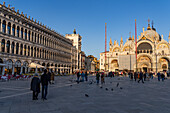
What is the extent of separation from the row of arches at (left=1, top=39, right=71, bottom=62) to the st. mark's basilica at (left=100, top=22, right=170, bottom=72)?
40.1 m

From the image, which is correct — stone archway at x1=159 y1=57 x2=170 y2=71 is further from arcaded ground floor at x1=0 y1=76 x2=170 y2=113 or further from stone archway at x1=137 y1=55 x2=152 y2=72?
arcaded ground floor at x1=0 y1=76 x2=170 y2=113

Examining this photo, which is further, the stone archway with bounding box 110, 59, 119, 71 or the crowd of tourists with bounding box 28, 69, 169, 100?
the stone archway with bounding box 110, 59, 119, 71

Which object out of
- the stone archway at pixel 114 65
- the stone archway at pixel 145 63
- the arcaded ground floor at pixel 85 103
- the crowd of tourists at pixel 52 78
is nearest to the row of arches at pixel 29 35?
the crowd of tourists at pixel 52 78

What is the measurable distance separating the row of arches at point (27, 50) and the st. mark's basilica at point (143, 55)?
4007cm

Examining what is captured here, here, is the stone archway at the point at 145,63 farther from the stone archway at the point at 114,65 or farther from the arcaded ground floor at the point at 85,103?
the arcaded ground floor at the point at 85,103

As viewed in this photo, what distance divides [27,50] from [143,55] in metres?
59.1

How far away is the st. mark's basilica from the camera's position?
75.6 m

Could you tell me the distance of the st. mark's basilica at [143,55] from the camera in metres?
75.6

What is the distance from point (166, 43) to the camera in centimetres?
7669

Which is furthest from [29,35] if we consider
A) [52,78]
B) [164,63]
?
[164,63]

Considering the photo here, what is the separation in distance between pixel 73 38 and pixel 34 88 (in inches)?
2813

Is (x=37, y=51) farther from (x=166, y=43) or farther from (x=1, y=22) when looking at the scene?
(x=166, y=43)

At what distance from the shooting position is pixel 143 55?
79375mm

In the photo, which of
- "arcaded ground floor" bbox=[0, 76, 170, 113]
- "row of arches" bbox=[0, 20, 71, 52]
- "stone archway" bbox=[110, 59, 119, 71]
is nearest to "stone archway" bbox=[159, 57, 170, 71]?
"stone archway" bbox=[110, 59, 119, 71]
